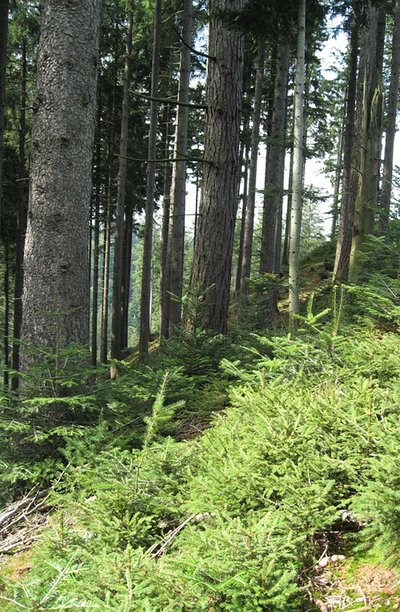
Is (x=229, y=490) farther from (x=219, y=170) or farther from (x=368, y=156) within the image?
(x=368, y=156)

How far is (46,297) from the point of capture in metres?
4.23

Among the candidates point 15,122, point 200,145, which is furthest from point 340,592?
point 200,145

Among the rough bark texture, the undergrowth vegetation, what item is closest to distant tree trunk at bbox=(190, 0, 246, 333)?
the rough bark texture

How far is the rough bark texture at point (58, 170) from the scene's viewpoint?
13.9 feet

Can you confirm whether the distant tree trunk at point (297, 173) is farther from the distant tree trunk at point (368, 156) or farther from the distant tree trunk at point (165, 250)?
the distant tree trunk at point (165, 250)

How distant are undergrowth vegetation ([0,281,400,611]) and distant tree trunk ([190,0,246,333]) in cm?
241

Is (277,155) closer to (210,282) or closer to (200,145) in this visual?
(210,282)

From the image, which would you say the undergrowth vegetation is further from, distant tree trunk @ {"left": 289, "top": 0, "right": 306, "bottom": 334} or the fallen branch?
distant tree trunk @ {"left": 289, "top": 0, "right": 306, "bottom": 334}

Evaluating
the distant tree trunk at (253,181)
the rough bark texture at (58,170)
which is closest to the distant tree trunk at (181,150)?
the distant tree trunk at (253,181)

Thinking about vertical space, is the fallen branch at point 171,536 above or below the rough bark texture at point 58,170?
below

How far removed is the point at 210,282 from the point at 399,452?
4.36 meters

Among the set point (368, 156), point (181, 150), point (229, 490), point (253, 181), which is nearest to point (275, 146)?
point (181, 150)

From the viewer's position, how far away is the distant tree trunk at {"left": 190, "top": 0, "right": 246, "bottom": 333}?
236 inches

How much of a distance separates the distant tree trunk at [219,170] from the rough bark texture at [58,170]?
2056 mm
